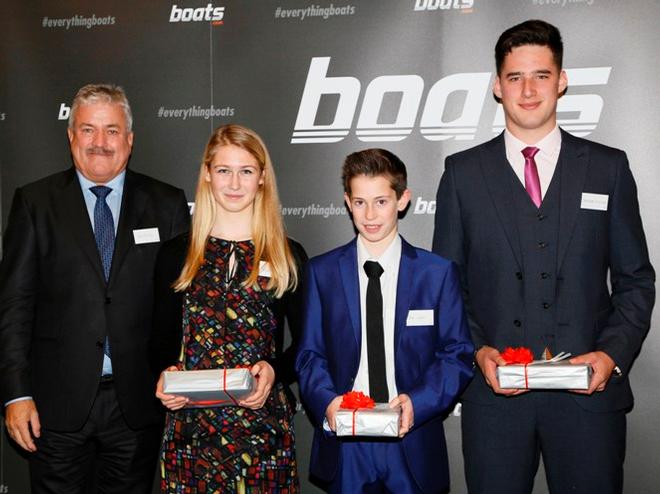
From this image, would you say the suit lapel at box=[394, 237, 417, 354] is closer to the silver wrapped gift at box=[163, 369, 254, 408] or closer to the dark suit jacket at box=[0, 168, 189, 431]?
the silver wrapped gift at box=[163, 369, 254, 408]

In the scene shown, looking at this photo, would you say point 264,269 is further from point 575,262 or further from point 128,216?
point 575,262

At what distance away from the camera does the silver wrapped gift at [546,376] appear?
122 inches

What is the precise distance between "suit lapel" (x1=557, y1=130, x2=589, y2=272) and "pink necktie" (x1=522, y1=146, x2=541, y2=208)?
11 cm

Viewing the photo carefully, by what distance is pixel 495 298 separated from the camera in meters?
3.53

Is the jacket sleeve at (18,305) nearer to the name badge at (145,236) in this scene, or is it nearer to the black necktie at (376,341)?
the name badge at (145,236)

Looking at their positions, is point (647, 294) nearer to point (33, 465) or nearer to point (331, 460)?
point (331, 460)

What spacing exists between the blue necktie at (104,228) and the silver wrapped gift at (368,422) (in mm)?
1473

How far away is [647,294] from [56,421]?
9.68 ft

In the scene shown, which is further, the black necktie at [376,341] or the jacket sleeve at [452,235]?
the jacket sleeve at [452,235]

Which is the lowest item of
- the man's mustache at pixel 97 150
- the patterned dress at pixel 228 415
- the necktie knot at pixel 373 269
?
the patterned dress at pixel 228 415

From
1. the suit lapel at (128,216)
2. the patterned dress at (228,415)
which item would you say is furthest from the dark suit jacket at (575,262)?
the suit lapel at (128,216)

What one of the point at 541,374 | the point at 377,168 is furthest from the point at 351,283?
the point at 541,374

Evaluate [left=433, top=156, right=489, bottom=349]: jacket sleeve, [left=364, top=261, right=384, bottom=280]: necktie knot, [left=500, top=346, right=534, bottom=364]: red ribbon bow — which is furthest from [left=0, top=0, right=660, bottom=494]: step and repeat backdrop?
[left=500, top=346, right=534, bottom=364]: red ribbon bow

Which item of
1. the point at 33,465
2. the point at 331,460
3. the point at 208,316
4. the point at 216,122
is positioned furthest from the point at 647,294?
the point at 33,465
